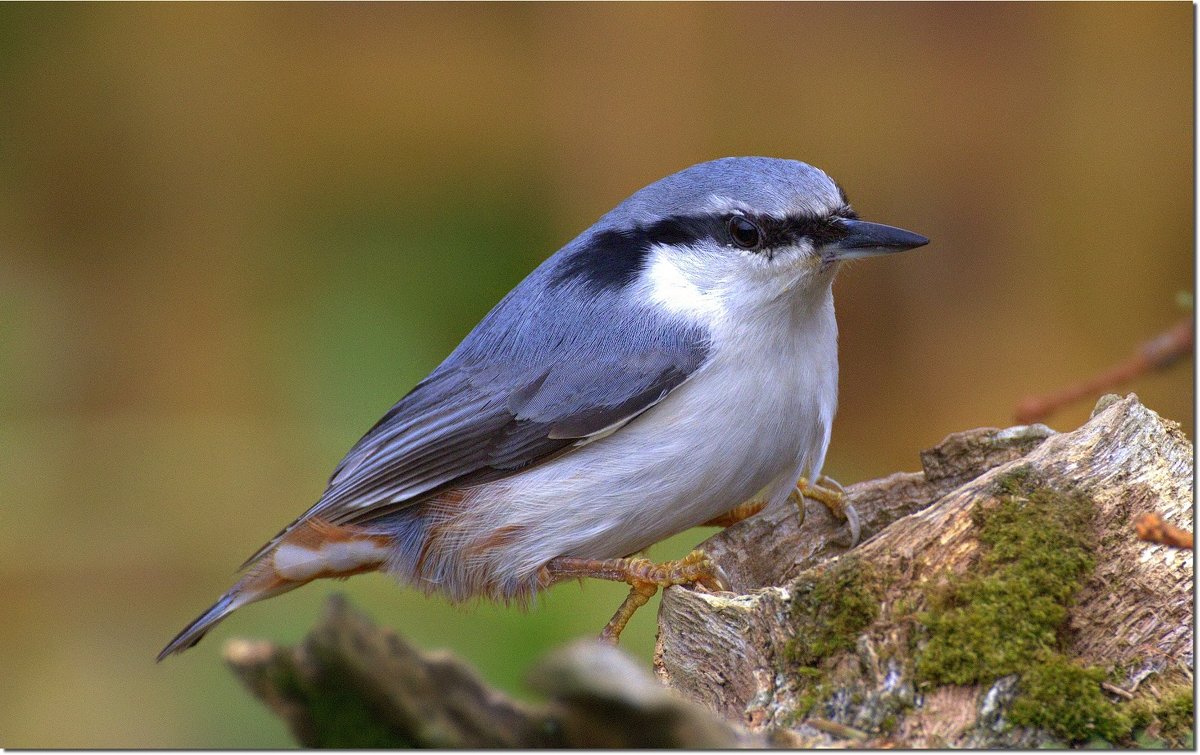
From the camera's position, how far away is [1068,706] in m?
1.93

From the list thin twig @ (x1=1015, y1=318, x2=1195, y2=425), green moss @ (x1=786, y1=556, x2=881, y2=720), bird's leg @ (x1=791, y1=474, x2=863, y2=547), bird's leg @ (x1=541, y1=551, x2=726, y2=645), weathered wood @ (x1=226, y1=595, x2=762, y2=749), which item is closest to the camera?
weathered wood @ (x1=226, y1=595, x2=762, y2=749)

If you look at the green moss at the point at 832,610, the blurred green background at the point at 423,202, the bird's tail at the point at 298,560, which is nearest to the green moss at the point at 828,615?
the green moss at the point at 832,610

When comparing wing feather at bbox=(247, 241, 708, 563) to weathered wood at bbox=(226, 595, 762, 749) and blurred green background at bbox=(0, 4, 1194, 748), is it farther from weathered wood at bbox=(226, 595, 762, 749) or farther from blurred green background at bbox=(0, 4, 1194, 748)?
blurred green background at bbox=(0, 4, 1194, 748)

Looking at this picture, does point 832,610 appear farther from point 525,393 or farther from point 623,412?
point 525,393

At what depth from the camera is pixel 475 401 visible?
3.16 meters

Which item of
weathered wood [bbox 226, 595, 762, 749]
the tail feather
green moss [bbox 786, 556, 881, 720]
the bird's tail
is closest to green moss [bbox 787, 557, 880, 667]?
green moss [bbox 786, 556, 881, 720]

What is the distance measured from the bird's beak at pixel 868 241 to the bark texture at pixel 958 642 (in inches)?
25.9

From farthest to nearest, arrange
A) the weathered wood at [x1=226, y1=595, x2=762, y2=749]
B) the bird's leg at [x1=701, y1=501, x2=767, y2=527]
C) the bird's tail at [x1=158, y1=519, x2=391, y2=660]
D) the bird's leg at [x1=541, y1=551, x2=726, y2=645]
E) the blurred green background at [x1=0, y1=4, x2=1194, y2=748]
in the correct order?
the blurred green background at [x1=0, y1=4, x2=1194, y2=748]
the bird's leg at [x1=701, y1=501, x2=767, y2=527]
the bird's tail at [x1=158, y1=519, x2=391, y2=660]
the bird's leg at [x1=541, y1=551, x2=726, y2=645]
the weathered wood at [x1=226, y1=595, x2=762, y2=749]

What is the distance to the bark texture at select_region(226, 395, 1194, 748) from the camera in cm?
162

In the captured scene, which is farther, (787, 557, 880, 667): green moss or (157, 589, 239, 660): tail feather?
(157, 589, 239, 660): tail feather

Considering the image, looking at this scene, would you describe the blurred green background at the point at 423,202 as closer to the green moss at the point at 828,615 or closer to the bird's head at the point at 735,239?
the bird's head at the point at 735,239

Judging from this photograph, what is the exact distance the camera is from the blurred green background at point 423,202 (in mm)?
5059

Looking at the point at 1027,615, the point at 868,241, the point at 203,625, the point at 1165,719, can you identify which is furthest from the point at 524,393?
the point at 1165,719

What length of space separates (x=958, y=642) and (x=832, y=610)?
0.24 m
